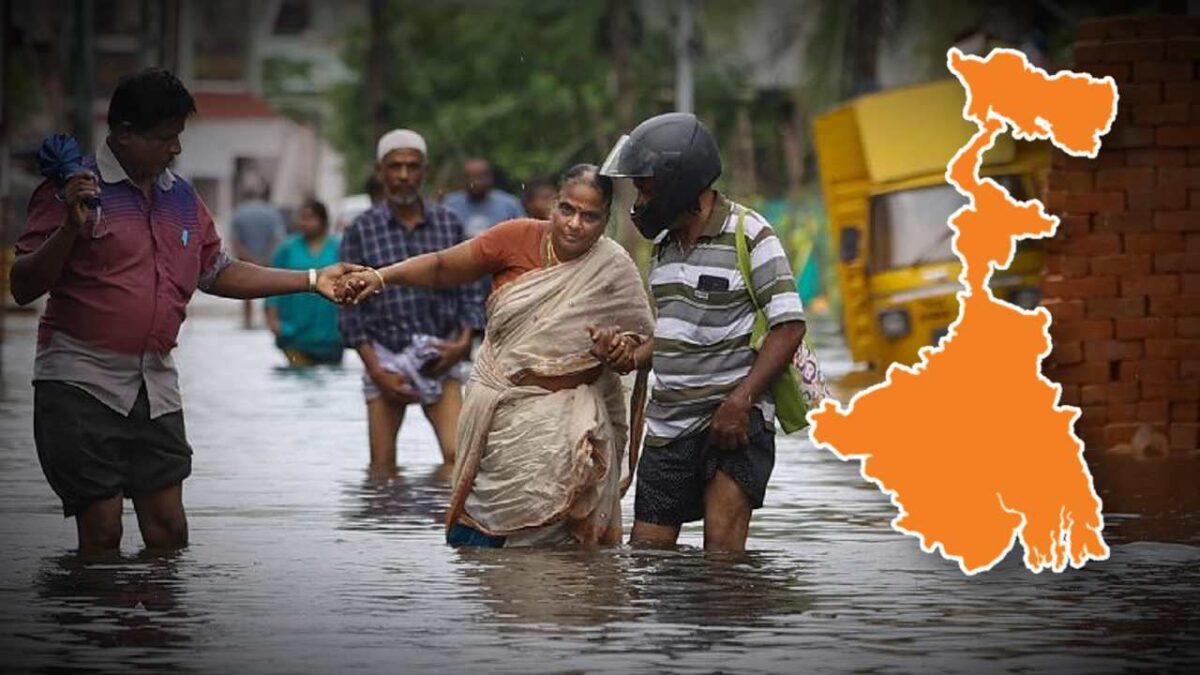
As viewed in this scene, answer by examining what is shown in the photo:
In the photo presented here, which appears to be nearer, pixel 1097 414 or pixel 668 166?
pixel 668 166

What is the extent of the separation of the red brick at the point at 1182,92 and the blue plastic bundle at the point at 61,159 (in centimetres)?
791

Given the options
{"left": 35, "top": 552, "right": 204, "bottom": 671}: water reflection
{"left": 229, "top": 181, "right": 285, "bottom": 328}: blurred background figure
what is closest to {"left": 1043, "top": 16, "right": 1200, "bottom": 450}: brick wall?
{"left": 35, "top": 552, "right": 204, "bottom": 671}: water reflection

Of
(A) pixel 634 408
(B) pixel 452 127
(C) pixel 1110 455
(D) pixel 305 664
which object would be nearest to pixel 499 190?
(C) pixel 1110 455

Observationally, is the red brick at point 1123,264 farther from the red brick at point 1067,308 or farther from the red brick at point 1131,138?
the red brick at point 1131,138

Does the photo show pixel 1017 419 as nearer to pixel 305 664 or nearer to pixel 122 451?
pixel 122 451

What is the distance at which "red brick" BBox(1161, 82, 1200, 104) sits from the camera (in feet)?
51.7

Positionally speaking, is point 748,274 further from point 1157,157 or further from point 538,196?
point 538,196

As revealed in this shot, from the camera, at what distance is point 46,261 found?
9344 millimetres

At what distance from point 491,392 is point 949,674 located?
2.96 meters

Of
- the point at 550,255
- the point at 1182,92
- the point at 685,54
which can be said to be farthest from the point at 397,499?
the point at 685,54

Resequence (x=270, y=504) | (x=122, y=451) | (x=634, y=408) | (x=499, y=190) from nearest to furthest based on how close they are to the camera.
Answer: (x=122, y=451) → (x=634, y=408) → (x=270, y=504) → (x=499, y=190)

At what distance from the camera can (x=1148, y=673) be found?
793 centimetres

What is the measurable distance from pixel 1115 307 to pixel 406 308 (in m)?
Answer: 4.27

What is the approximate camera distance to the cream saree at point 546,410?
1025cm
